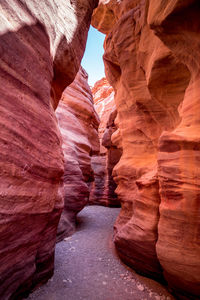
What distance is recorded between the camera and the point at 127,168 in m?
5.77

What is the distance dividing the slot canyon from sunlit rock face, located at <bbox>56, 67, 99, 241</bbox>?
167 centimetres

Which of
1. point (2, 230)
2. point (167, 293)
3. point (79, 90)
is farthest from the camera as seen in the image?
point (79, 90)

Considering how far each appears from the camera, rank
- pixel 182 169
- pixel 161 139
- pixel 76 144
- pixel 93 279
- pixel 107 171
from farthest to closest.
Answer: pixel 107 171
pixel 76 144
pixel 93 279
pixel 161 139
pixel 182 169

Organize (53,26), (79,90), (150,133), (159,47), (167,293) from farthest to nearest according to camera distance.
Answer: (79,90)
(150,133)
(159,47)
(53,26)
(167,293)

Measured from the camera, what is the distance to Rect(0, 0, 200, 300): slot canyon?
252 centimetres

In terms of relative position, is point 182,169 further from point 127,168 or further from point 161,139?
point 127,168

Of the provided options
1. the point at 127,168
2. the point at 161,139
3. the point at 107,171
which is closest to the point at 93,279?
the point at 127,168

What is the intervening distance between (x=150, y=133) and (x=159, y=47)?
7.90 ft

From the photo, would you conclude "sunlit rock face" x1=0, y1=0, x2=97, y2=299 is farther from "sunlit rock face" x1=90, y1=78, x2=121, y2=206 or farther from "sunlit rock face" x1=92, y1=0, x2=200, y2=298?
"sunlit rock face" x1=90, y1=78, x2=121, y2=206

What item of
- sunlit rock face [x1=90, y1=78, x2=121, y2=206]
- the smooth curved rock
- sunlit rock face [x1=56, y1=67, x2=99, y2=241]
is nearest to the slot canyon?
the smooth curved rock

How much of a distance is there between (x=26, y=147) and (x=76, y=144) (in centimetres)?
597

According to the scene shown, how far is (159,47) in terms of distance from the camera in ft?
13.4

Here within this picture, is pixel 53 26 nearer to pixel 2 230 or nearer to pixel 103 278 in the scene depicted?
pixel 2 230

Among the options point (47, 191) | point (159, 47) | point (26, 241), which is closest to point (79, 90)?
point (159, 47)
